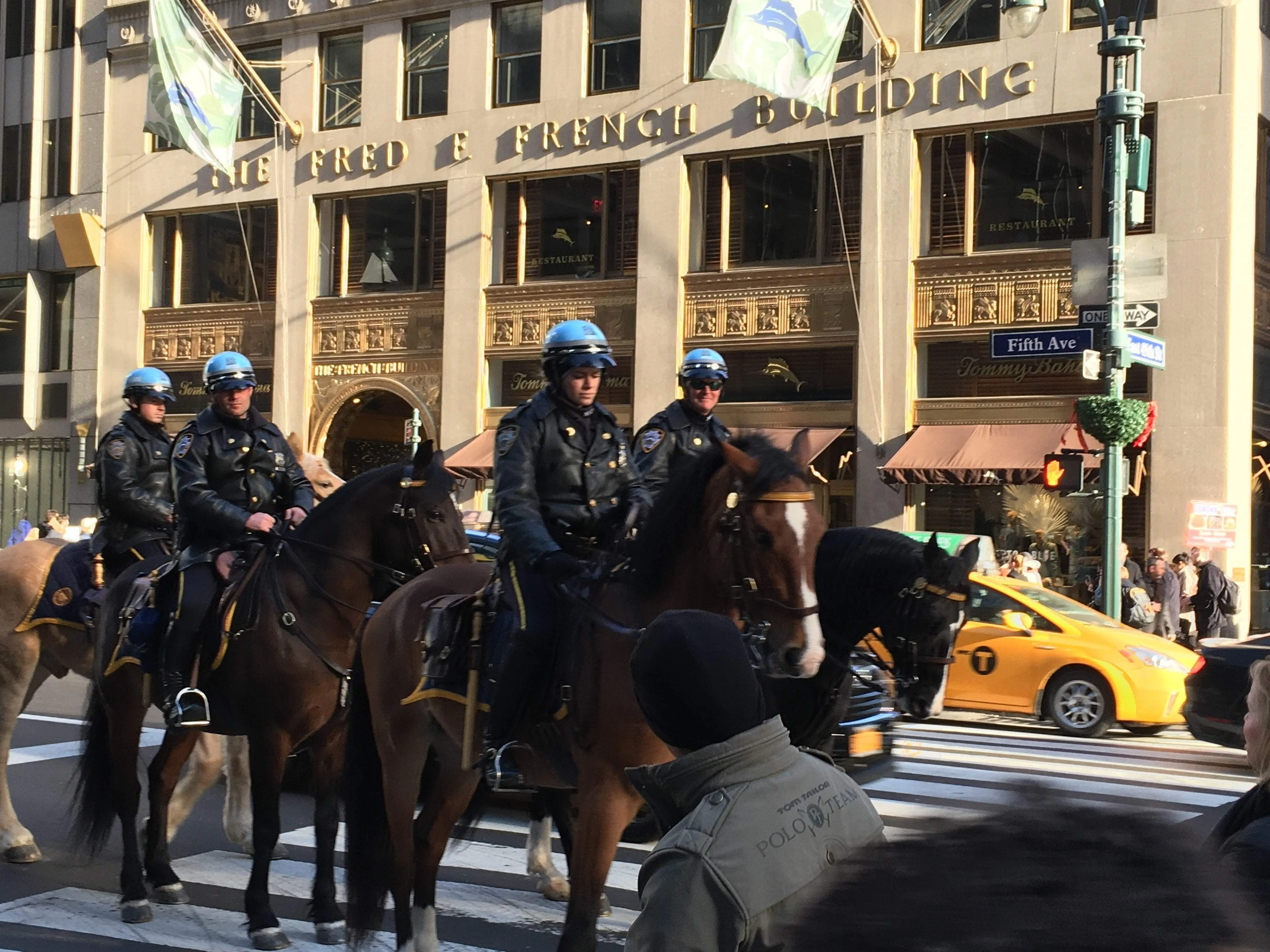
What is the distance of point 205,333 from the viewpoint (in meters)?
33.2

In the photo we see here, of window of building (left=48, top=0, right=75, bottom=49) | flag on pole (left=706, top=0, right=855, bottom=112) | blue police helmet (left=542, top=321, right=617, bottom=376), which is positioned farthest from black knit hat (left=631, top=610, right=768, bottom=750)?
window of building (left=48, top=0, right=75, bottom=49)

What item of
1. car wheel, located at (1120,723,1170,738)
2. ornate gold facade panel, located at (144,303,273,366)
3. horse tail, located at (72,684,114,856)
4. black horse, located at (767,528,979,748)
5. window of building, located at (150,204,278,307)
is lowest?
car wheel, located at (1120,723,1170,738)

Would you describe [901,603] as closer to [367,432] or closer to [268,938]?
[268,938]

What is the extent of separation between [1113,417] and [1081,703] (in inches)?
149

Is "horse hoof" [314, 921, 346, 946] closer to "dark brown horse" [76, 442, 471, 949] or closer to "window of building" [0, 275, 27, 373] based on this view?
"dark brown horse" [76, 442, 471, 949]

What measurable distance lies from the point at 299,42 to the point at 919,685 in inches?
1148

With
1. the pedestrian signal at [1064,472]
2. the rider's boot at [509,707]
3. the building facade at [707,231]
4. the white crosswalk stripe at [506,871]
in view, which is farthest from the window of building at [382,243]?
the rider's boot at [509,707]

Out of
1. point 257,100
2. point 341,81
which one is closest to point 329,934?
point 341,81

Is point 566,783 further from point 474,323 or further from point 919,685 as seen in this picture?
point 474,323

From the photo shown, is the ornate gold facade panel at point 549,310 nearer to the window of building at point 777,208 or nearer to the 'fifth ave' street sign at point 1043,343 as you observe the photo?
the window of building at point 777,208

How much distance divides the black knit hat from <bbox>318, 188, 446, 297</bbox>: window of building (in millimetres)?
28418

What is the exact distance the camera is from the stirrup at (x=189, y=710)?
7129 mm

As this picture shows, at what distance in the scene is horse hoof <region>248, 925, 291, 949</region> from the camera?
6.47 meters

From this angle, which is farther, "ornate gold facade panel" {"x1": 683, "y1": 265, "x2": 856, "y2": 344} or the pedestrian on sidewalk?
"ornate gold facade panel" {"x1": 683, "y1": 265, "x2": 856, "y2": 344}
